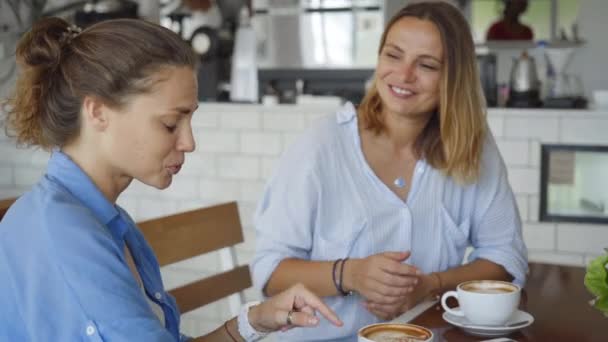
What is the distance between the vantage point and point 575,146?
2904 mm

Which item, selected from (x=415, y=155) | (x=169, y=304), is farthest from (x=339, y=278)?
(x=169, y=304)

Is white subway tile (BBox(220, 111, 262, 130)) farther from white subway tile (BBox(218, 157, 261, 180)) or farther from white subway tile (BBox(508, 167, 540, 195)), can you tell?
white subway tile (BBox(508, 167, 540, 195))

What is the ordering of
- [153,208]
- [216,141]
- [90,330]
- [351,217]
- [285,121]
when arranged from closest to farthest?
[90,330], [351,217], [285,121], [216,141], [153,208]

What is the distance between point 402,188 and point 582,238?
1.33m

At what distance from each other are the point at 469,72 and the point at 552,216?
4.16 feet

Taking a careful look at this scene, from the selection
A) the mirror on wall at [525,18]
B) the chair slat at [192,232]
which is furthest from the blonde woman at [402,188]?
the mirror on wall at [525,18]

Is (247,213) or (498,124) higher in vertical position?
(498,124)

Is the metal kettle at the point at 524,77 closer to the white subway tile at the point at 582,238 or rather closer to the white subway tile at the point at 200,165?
the white subway tile at the point at 582,238

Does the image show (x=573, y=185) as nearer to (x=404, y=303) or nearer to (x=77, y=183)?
(x=404, y=303)

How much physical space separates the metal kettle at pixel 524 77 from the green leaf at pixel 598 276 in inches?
83.5

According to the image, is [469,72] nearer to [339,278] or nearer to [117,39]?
[339,278]

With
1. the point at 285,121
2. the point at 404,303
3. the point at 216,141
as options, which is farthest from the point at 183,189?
the point at 404,303

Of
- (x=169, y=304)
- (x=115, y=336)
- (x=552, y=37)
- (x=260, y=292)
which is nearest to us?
(x=115, y=336)

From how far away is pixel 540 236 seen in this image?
9.76 ft
